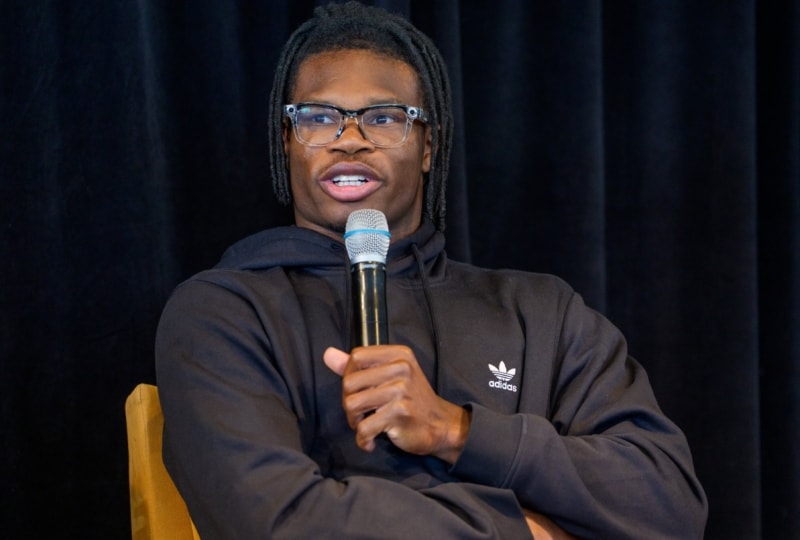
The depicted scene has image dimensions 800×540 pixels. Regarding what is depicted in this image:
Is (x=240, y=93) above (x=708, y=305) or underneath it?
Answer: above

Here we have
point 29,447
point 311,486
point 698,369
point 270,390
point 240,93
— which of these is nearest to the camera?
point 311,486

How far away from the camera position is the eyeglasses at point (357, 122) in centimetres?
179

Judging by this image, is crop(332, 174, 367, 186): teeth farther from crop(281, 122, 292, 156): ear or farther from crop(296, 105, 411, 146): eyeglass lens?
crop(281, 122, 292, 156): ear

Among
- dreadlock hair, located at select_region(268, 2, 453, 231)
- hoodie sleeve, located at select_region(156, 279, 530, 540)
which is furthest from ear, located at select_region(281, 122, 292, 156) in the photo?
hoodie sleeve, located at select_region(156, 279, 530, 540)

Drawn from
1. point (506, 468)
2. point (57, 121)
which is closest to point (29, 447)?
point (57, 121)

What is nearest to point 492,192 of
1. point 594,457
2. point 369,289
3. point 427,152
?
point 427,152

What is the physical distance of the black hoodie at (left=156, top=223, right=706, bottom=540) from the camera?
1.35 m

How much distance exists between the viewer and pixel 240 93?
2.21 meters

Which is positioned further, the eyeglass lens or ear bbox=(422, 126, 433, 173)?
ear bbox=(422, 126, 433, 173)

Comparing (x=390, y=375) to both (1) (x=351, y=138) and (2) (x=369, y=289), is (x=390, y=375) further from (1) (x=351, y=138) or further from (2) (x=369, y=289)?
(1) (x=351, y=138)

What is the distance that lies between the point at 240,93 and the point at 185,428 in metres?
0.99

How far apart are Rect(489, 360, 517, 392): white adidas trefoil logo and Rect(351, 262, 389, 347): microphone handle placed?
38cm

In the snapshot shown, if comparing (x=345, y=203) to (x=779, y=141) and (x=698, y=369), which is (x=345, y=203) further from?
(x=779, y=141)

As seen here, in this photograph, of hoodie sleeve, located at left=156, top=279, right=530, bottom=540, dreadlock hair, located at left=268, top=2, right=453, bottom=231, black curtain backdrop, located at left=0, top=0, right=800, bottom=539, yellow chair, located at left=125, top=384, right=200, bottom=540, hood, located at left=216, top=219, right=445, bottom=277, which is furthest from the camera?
black curtain backdrop, located at left=0, top=0, right=800, bottom=539
